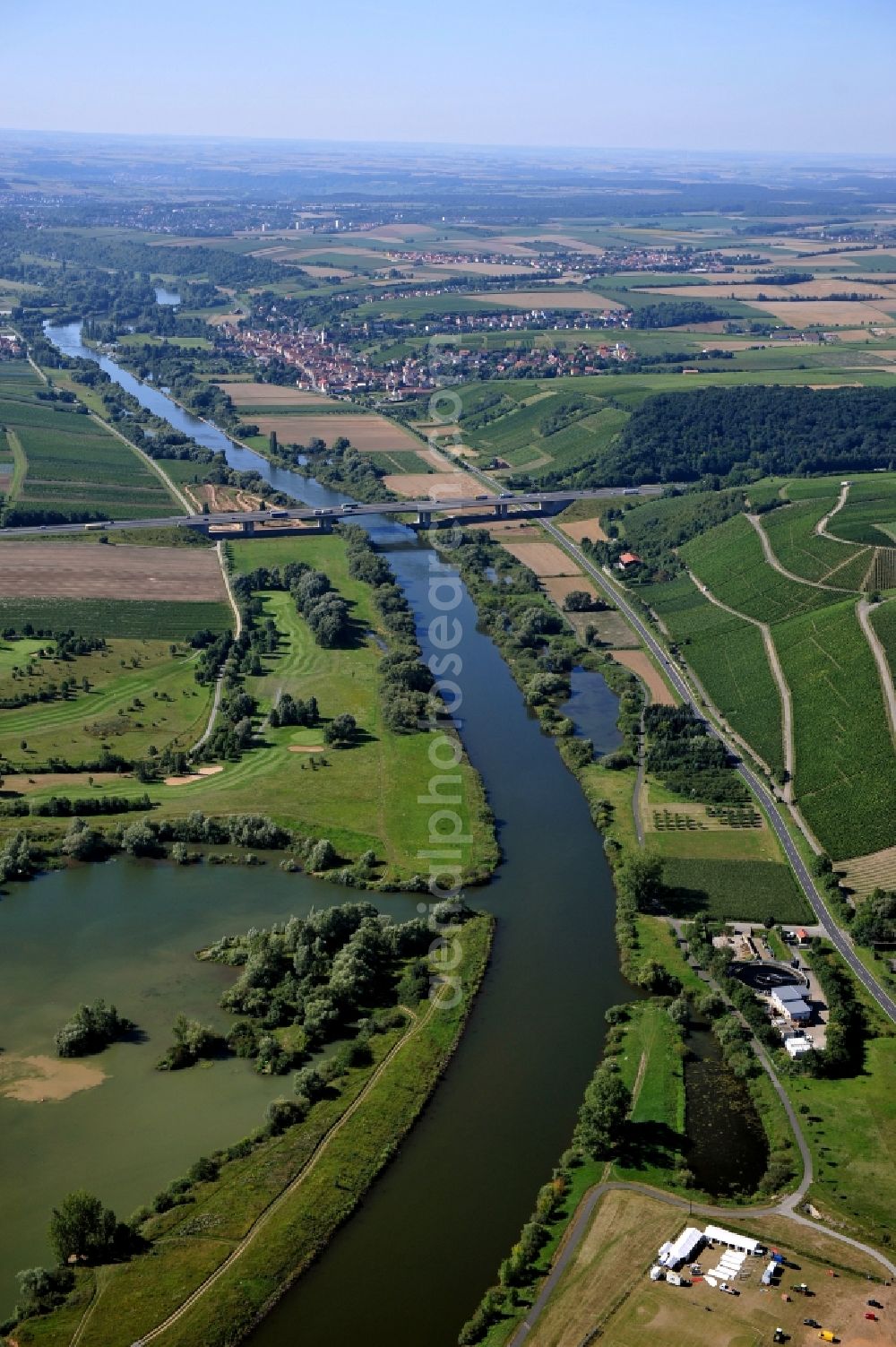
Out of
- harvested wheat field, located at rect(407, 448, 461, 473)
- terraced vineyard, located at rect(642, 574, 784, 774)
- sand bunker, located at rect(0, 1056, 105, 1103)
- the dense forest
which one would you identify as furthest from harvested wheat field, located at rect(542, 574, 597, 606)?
sand bunker, located at rect(0, 1056, 105, 1103)

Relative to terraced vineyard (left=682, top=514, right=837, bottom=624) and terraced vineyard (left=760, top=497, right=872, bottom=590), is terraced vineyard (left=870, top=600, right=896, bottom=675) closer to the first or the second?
terraced vineyard (left=682, top=514, right=837, bottom=624)

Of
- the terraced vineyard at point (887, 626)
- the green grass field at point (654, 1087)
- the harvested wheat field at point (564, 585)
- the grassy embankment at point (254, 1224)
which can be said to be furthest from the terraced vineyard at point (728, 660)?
the grassy embankment at point (254, 1224)

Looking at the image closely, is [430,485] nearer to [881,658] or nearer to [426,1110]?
[881,658]

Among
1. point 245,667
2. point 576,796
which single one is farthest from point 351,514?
point 576,796

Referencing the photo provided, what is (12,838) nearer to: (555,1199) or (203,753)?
(203,753)

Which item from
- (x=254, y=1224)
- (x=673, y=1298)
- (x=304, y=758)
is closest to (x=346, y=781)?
(x=304, y=758)

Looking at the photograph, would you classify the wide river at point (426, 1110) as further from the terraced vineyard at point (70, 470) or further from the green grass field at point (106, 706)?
the terraced vineyard at point (70, 470)
